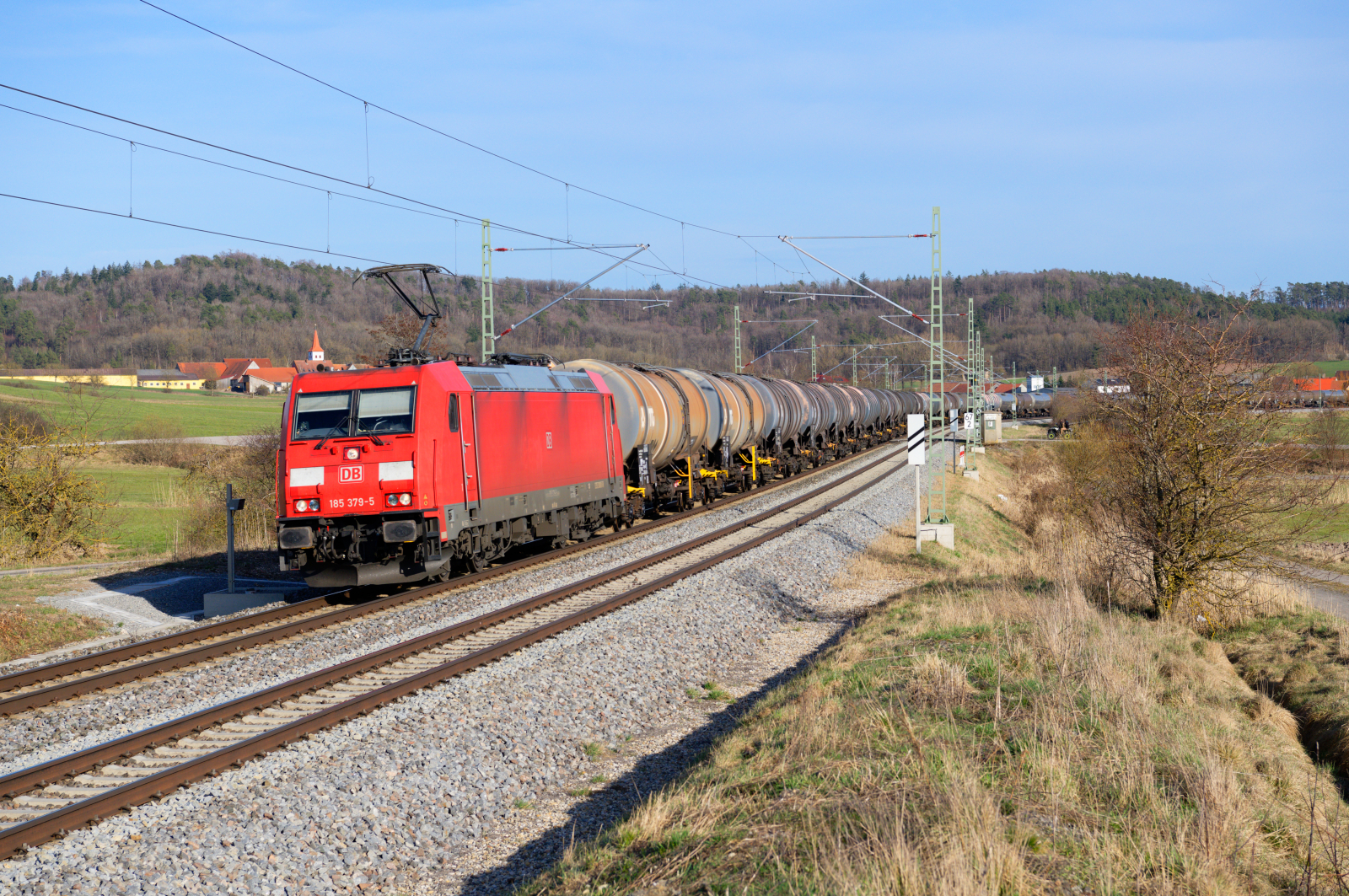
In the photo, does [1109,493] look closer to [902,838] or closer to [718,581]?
[718,581]

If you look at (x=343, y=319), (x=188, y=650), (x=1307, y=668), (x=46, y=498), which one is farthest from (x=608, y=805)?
(x=343, y=319)

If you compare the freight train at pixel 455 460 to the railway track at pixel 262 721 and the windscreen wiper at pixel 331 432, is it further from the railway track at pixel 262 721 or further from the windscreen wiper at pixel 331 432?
the railway track at pixel 262 721

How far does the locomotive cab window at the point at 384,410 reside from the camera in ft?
48.3

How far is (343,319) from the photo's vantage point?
130750mm

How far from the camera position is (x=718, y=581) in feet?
A: 53.5

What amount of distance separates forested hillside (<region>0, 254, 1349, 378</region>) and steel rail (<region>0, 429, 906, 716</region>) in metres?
74.0

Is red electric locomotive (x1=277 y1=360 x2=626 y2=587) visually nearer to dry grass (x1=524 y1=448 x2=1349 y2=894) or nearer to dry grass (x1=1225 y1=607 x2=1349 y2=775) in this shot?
dry grass (x1=524 y1=448 x2=1349 y2=894)

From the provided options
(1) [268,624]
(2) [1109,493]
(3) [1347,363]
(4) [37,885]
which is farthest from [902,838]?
(3) [1347,363]

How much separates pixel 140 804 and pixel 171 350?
144m

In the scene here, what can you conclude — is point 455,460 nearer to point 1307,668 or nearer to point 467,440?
point 467,440

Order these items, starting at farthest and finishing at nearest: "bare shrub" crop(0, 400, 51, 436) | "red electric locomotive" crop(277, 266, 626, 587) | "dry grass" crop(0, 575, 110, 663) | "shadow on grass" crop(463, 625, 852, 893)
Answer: "bare shrub" crop(0, 400, 51, 436), "red electric locomotive" crop(277, 266, 626, 587), "dry grass" crop(0, 575, 110, 663), "shadow on grass" crop(463, 625, 852, 893)

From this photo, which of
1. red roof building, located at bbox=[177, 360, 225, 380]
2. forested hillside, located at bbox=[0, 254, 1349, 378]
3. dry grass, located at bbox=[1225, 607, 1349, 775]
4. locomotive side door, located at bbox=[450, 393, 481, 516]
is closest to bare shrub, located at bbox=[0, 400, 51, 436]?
locomotive side door, located at bbox=[450, 393, 481, 516]

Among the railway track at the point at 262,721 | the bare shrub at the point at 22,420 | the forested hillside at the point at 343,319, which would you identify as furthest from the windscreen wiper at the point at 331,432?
the forested hillside at the point at 343,319

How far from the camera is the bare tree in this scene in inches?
546
